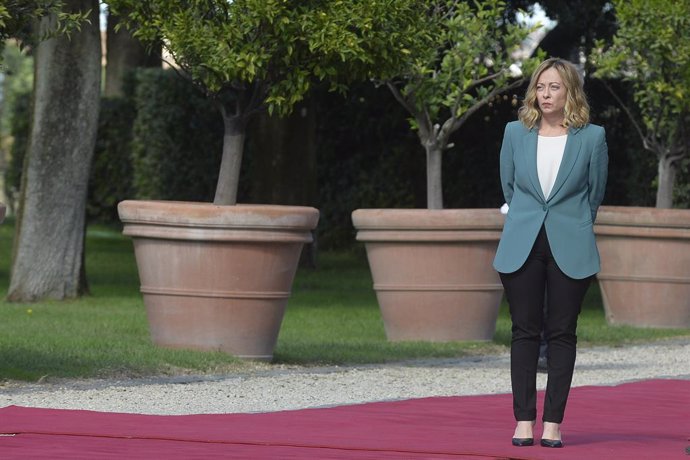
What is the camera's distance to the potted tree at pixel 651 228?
40.9 ft

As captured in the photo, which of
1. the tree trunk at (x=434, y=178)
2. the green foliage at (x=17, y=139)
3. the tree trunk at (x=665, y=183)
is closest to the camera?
the tree trunk at (x=434, y=178)

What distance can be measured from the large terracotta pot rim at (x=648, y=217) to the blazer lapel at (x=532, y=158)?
22.0ft

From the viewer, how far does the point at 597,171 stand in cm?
588

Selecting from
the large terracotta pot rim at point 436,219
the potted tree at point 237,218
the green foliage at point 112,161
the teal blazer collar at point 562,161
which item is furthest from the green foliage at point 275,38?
the green foliage at point 112,161

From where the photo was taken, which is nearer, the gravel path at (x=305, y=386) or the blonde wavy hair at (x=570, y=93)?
the blonde wavy hair at (x=570, y=93)

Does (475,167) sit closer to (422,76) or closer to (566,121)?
(422,76)

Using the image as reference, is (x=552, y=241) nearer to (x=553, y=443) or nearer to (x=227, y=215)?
(x=553, y=443)

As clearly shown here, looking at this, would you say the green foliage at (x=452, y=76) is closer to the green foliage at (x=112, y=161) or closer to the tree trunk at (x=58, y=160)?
the tree trunk at (x=58, y=160)

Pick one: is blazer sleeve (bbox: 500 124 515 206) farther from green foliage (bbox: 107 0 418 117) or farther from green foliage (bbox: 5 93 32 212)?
green foliage (bbox: 5 93 32 212)

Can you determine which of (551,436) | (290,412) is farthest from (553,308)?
(290,412)

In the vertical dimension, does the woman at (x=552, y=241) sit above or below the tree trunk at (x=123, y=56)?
below

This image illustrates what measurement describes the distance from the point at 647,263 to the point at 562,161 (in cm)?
694

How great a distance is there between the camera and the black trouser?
19.1 feet

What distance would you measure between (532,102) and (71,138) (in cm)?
812
